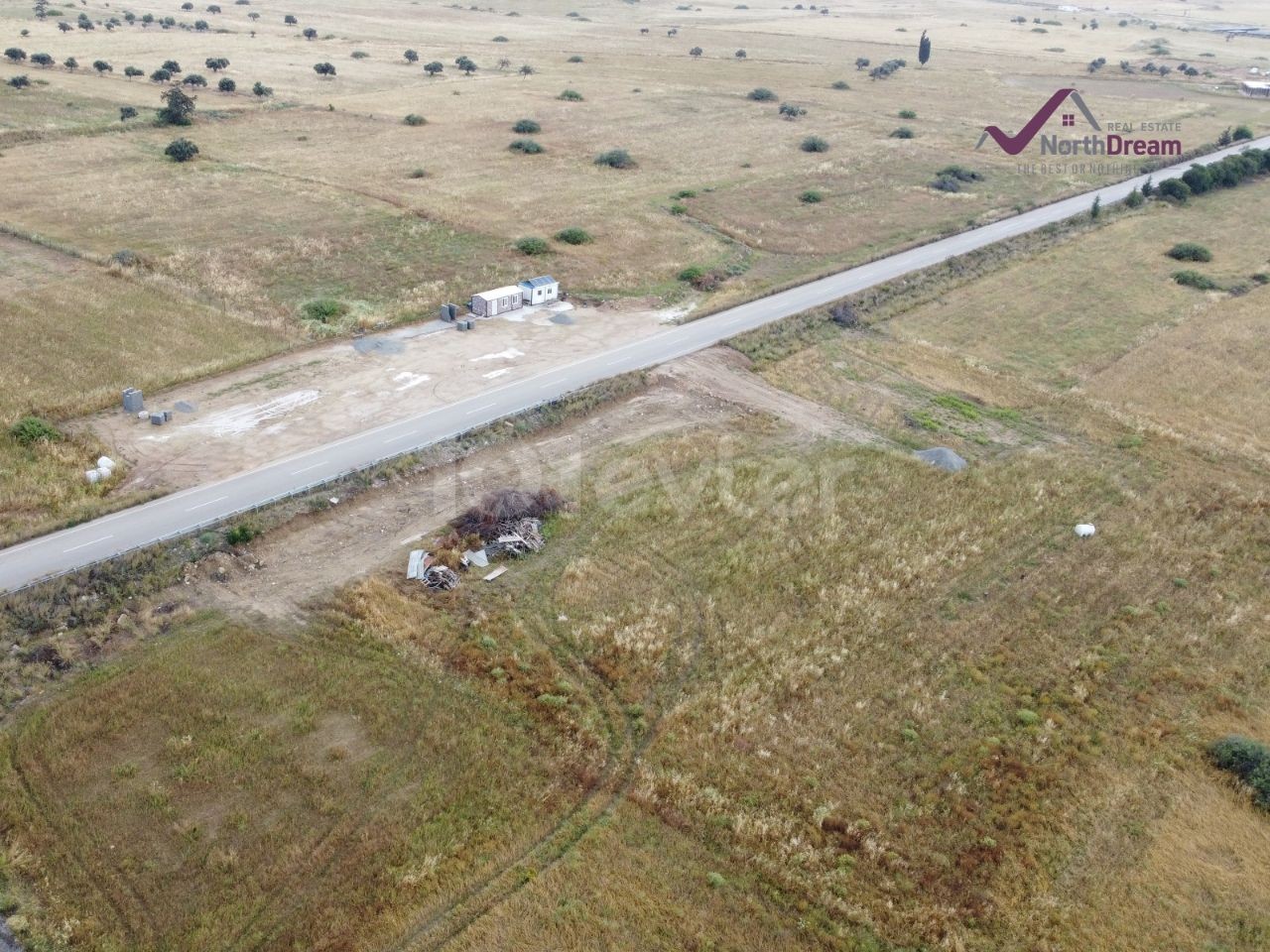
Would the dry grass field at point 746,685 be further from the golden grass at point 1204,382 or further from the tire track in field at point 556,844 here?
the golden grass at point 1204,382

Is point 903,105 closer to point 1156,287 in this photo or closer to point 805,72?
point 805,72

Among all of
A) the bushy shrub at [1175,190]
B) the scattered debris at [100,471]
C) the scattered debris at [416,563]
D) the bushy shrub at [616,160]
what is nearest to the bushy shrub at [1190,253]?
the bushy shrub at [1175,190]

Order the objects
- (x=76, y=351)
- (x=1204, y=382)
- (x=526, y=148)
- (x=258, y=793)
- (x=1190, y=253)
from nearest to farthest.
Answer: (x=258, y=793) < (x=76, y=351) < (x=1204, y=382) < (x=1190, y=253) < (x=526, y=148)

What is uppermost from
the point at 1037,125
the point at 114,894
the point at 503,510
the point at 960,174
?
the point at 1037,125

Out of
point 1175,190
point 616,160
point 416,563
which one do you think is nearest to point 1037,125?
point 1175,190

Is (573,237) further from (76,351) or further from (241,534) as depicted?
(241,534)

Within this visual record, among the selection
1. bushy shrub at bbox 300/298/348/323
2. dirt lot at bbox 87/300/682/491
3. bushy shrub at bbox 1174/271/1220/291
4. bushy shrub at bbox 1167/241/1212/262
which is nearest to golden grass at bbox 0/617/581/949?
dirt lot at bbox 87/300/682/491

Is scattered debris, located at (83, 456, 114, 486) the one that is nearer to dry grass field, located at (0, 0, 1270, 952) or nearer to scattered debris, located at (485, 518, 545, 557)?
dry grass field, located at (0, 0, 1270, 952)
